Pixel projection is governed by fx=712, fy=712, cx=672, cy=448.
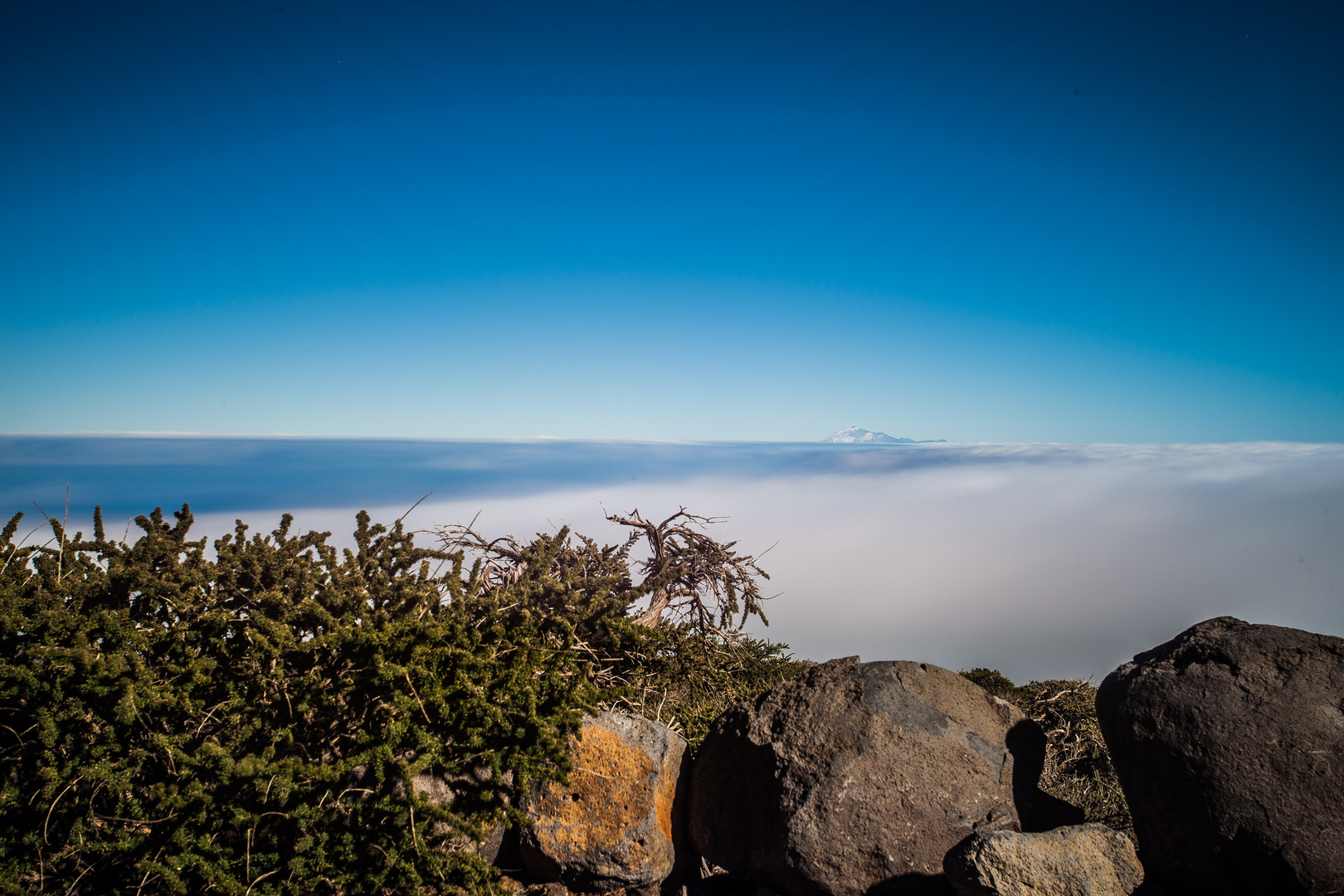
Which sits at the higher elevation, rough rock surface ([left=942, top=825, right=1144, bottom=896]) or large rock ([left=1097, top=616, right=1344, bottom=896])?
large rock ([left=1097, top=616, right=1344, bottom=896])

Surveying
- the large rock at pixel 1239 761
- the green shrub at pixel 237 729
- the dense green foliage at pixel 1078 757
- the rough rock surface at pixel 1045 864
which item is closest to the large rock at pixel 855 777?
the rough rock surface at pixel 1045 864

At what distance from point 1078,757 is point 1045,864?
1.98 meters

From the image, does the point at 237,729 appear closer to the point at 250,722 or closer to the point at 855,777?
the point at 250,722

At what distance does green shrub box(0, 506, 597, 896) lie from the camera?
4.26m

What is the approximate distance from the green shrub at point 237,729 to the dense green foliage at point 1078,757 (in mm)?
3677

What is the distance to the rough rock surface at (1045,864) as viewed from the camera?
12.8 ft

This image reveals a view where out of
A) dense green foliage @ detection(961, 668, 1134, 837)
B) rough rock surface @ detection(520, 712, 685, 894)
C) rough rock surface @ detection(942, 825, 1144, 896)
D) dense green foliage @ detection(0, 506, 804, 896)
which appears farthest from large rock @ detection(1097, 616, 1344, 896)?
dense green foliage @ detection(0, 506, 804, 896)

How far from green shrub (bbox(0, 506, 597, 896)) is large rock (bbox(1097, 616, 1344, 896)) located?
11.7ft

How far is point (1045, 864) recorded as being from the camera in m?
3.96

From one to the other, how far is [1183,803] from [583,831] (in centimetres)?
366

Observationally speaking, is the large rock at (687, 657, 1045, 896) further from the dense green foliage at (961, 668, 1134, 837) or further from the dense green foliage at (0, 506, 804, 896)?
the dense green foliage at (0, 506, 804, 896)

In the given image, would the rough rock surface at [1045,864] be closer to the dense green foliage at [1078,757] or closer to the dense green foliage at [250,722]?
the dense green foliage at [1078,757]

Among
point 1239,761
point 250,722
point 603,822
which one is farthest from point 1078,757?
point 250,722

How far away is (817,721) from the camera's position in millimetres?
4891
